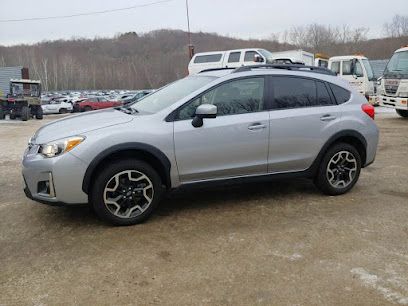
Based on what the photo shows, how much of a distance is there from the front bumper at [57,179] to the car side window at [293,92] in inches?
92.6

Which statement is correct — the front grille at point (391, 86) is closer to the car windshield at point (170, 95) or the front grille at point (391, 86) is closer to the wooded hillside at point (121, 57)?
the car windshield at point (170, 95)

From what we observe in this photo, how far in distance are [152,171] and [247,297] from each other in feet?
5.88

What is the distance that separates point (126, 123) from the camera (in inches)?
173

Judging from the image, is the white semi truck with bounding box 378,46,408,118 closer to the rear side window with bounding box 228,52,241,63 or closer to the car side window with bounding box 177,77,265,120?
the rear side window with bounding box 228,52,241,63


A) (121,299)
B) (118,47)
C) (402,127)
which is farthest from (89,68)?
(121,299)

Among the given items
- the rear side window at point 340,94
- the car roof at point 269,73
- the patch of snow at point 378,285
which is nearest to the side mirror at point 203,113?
the car roof at point 269,73

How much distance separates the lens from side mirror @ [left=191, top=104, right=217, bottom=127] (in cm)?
438

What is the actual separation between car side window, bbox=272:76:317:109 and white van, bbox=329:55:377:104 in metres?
15.6

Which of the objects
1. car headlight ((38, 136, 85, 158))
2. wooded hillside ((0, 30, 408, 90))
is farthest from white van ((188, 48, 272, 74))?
wooded hillside ((0, 30, 408, 90))

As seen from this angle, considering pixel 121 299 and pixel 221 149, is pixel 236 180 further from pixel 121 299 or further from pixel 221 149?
pixel 121 299

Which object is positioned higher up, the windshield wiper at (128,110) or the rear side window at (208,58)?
the rear side window at (208,58)

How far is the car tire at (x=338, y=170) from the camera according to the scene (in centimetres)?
530

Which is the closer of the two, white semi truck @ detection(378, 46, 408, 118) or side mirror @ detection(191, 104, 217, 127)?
side mirror @ detection(191, 104, 217, 127)

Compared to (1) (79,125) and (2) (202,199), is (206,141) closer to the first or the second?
(2) (202,199)
